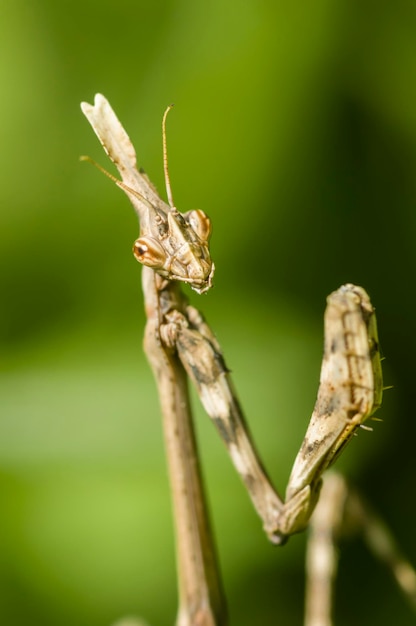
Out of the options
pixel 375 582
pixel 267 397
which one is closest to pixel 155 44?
pixel 267 397

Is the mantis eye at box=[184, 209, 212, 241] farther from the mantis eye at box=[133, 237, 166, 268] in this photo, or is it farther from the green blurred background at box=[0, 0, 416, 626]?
the green blurred background at box=[0, 0, 416, 626]

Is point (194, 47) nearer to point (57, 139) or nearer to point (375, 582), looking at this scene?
point (57, 139)

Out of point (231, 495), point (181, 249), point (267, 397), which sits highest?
point (181, 249)

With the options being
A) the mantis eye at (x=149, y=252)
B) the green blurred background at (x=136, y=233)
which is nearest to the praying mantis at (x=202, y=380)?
the mantis eye at (x=149, y=252)

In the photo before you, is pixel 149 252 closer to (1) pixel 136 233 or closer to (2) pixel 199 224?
(2) pixel 199 224

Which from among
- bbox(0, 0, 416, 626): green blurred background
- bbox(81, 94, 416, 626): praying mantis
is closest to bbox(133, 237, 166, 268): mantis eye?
bbox(81, 94, 416, 626): praying mantis

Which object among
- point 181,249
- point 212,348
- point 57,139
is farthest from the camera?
point 57,139

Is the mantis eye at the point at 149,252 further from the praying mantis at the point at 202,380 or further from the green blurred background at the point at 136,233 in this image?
the green blurred background at the point at 136,233

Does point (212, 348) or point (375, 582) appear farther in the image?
point (375, 582)

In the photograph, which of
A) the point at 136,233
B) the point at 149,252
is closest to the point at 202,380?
the point at 149,252
